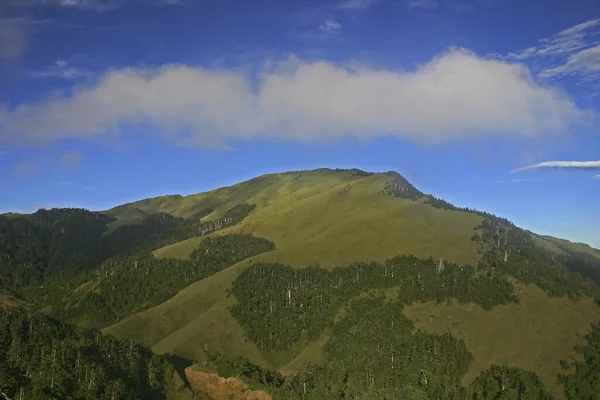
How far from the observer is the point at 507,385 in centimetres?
17075

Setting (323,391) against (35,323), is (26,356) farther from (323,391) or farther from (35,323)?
(323,391)

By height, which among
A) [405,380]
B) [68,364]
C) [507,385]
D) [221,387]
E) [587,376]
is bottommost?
[221,387]

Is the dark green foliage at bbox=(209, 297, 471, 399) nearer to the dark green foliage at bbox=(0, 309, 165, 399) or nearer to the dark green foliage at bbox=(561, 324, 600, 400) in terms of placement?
the dark green foliage at bbox=(0, 309, 165, 399)

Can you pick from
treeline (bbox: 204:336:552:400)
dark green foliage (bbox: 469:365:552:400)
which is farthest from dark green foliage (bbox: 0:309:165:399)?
dark green foliage (bbox: 469:365:552:400)

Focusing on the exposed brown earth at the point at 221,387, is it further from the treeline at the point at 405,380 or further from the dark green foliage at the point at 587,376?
the dark green foliage at the point at 587,376

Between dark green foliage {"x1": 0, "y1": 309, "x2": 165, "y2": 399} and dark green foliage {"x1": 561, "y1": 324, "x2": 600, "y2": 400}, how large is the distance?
132076 mm

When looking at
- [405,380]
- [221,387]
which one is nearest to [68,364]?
[221,387]

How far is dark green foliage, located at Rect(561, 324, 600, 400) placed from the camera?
16062cm

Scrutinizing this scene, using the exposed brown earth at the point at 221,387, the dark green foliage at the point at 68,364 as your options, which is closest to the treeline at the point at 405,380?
the exposed brown earth at the point at 221,387

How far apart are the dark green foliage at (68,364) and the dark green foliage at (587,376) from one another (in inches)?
5200

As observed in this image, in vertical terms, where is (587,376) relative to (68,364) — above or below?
below

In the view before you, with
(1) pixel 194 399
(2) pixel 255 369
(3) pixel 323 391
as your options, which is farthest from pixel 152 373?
(3) pixel 323 391

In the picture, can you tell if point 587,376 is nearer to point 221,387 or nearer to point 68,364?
point 221,387

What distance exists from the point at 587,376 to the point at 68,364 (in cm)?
16304
